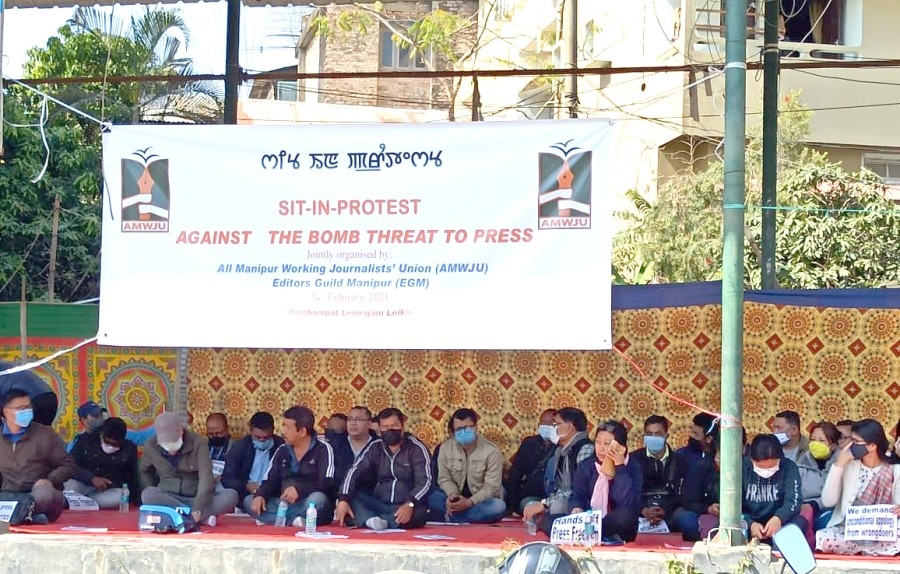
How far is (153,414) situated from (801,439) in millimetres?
5860

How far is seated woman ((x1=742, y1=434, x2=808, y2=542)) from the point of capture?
8.53 meters

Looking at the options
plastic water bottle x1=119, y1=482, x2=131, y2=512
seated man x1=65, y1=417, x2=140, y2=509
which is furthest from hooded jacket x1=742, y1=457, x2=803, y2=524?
seated man x1=65, y1=417, x2=140, y2=509

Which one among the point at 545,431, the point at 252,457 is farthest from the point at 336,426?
the point at 545,431

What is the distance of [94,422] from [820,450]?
639 centimetres

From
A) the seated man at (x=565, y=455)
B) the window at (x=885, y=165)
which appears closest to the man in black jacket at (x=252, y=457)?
the seated man at (x=565, y=455)

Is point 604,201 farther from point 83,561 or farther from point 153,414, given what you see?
point 153,414

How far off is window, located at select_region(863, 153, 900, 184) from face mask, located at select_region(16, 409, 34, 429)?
1260cm

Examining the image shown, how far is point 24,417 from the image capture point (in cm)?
962

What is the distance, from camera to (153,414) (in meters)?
11.2

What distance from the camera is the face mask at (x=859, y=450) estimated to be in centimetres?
857

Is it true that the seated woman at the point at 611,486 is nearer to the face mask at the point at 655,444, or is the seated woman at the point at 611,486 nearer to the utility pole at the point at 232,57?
the face mask at the point at 655,444

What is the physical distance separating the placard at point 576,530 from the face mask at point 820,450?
2281 mm

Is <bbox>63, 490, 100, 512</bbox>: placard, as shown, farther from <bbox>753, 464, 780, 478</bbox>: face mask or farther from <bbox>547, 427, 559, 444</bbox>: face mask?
<bbox>753, 464, 780, 478</bbox>: face mask

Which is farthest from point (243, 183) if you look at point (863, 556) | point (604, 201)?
point (863, 556)
